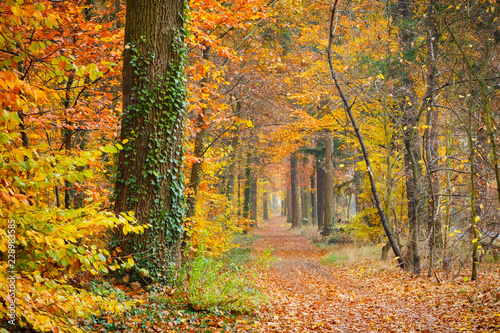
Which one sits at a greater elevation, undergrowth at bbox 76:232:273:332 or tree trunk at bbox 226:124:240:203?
tree trunk at bbox 226:124:240:203

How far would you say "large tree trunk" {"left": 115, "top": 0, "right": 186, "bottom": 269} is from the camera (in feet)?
17.7

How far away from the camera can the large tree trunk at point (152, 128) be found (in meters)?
5.39

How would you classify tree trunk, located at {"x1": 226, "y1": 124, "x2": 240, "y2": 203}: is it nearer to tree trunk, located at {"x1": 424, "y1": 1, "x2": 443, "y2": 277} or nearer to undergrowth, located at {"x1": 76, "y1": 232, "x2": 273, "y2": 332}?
tree trunk, located at {"x1": 424, "y1": 1, "x2": 443, "y2": 277}

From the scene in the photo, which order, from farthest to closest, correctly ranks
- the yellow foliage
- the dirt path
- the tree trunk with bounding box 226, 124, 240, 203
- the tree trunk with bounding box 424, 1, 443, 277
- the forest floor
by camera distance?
the tree trunk with bounding box 226, 124, 240, 203, the yellow foliage, the tree trunk with bounding box 424, 1, 443, 277, the dirt path, the forest floor

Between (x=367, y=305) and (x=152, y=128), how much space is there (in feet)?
18.2

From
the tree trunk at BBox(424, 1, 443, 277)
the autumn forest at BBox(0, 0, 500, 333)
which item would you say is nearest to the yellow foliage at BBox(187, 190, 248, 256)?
the autumn forest at BBox(0, 0, 500, 333)

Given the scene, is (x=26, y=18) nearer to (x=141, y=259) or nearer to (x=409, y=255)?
(x=141, y=259)

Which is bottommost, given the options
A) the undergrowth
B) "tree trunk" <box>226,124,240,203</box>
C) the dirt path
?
the dirt path

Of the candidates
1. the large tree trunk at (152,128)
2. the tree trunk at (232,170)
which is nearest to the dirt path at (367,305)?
the large tree trunk at (152,128)

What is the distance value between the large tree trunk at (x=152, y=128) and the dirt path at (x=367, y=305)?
7.14 feet

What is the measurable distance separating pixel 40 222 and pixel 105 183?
657 centimetres

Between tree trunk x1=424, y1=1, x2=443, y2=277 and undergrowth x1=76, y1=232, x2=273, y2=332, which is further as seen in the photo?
tree trunk x1=424, y1=1, x2=443, y2=277

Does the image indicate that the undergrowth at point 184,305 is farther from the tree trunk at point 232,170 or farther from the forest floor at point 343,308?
the tree trunk at point 232,170

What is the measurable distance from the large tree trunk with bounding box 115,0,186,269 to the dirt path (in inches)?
85.6
